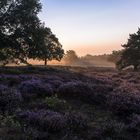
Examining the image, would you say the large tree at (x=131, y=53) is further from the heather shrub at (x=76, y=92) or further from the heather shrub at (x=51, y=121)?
the heather shrub at (x=51, y=121)

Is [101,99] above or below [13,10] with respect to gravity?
below

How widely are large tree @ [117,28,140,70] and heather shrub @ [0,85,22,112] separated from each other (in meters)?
61.5

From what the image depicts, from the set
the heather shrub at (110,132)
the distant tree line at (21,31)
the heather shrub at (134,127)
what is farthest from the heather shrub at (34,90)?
the distant tree line at (21,31)

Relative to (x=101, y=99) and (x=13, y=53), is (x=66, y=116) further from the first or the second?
(x=13, y=53)

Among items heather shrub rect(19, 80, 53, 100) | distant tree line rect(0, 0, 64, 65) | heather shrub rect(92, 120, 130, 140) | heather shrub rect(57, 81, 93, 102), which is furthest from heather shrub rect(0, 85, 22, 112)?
distant tree line rect(0, 0, 64, 65)

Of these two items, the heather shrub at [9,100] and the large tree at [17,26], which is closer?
the heather shrub at [9,100]

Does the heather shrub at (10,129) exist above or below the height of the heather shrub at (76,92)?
below

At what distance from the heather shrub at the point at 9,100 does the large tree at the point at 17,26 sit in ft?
92.9

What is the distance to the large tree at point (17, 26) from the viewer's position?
43.2 meters

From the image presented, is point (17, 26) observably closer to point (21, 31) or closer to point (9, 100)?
point (21, 31)

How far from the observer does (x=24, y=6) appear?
4394 cm

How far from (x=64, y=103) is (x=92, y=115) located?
148 cm

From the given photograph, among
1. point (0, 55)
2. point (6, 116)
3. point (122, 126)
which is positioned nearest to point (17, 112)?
point (6, 116)

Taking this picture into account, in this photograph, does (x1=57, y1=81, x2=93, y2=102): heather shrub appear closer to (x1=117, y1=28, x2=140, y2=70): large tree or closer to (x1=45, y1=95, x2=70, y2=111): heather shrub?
(x1=45, y1=95, x2=70, y2=111): heather shrub
